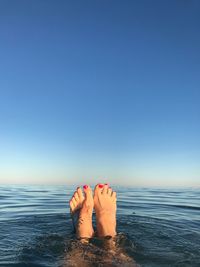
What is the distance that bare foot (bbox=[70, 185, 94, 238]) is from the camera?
4941mm

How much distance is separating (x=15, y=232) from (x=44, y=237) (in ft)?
1.79

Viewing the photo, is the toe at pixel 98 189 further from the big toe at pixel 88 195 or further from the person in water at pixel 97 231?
the big toe at pixel 88 195

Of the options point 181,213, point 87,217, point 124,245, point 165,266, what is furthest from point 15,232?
point 181,213

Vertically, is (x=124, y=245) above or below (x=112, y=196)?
below

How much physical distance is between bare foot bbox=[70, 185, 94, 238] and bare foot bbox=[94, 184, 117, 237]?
151 mm

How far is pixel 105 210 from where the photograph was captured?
5754 millimetres

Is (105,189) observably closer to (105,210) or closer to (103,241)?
(105,210)

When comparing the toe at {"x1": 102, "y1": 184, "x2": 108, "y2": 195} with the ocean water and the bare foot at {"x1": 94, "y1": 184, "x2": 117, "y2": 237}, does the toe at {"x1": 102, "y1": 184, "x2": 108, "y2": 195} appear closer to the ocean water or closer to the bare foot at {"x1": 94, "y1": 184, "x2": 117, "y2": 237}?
the bare foot at {"x1": 94, "y1": 184, "x2": 117, "y2": 237}

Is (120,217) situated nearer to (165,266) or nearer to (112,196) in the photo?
(112,196)

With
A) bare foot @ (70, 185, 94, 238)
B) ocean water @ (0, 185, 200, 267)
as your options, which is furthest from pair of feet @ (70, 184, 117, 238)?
ocean water @ (0, 185, 200, 267)

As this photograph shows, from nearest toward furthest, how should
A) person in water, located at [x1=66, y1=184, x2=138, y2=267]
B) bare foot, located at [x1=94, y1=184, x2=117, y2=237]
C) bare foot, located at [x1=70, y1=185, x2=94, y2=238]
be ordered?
person in water, located at [x1=66, y1=184, x2=138, y2=267]
bare foot, located at [x1=70, y1=185, x2=94, y2=238]
bare foot, located at [x1=94, y1=184, x2=117, y2=237]

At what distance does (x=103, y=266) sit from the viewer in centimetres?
346

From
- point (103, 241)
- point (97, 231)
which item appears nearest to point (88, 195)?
point (97, 231)

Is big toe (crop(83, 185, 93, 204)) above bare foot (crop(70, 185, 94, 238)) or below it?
above
